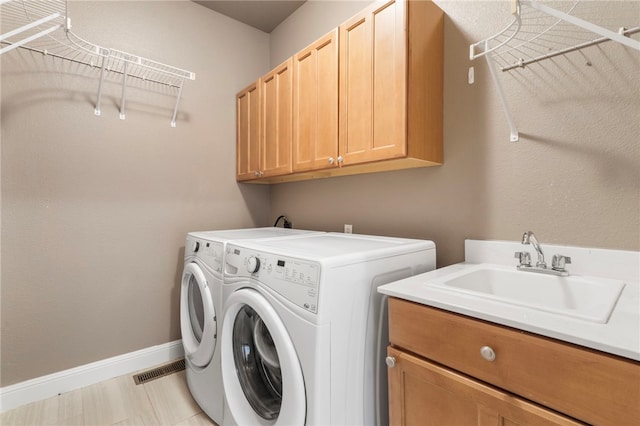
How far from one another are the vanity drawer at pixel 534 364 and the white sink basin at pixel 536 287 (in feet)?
0.40

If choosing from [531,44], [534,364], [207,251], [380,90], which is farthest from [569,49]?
[207,251]

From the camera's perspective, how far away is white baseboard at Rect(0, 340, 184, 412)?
173 centimetres

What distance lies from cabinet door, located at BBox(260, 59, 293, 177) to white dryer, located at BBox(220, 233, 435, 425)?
2.88 ft

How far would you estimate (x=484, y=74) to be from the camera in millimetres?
1410

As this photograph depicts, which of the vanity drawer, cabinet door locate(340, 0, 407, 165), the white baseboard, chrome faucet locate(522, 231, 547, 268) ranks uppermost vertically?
cabinet door locate(340, 0, 407, 165)

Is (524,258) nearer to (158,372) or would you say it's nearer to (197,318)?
(197,318)

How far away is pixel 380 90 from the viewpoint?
145cm

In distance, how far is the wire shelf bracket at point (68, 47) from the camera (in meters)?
1.61

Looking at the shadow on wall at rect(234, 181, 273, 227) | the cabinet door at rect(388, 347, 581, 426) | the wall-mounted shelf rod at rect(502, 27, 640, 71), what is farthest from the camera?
the shadow on wall at rect(234, 181, 273, 227)

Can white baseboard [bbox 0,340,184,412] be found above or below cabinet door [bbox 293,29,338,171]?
below

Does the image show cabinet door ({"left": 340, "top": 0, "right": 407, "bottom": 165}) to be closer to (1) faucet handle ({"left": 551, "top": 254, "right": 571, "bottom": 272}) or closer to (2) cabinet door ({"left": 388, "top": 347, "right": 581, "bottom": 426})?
(1) faucet handle ({"left": 551, "top": 254, "right": 571, "bottom": 272})

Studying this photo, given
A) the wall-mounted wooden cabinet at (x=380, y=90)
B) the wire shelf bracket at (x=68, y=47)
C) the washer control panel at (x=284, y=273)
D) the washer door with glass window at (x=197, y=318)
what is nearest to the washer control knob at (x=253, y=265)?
the washer control panel at (x=284, y=273)

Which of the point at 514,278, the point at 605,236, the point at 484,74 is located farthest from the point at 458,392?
the point at 484,74

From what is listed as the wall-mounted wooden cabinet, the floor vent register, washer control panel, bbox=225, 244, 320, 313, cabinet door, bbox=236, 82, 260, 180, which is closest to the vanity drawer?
washer control panel, bbox=225, 244, 320, 313
